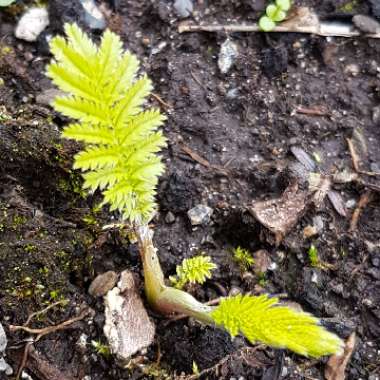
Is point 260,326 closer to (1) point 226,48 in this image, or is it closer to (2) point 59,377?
(2) point 59,377

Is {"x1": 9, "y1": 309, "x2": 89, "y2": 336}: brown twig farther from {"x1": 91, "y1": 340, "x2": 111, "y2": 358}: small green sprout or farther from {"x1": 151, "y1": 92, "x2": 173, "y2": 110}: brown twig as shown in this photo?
{"x1": 151, "y1": 92, "x2": 173, "y2": 110}: brown twig

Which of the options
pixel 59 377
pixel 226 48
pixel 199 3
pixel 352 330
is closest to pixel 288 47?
pixel 226 48

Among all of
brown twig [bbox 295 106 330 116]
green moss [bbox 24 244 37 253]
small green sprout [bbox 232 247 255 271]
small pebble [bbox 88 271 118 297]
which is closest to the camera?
green moss [bbox 24 244 37 253]

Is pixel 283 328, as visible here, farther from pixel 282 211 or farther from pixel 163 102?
pixel 163 102

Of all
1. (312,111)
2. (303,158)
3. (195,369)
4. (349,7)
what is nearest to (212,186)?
(303,158)

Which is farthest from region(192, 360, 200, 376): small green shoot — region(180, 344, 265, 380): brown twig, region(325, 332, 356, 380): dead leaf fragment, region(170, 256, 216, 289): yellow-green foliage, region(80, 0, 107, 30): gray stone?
region(80, 0, 107, 30): gray stone

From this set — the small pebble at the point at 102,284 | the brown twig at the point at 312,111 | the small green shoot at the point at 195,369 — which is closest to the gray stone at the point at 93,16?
the brown twig at the point at 312,111
